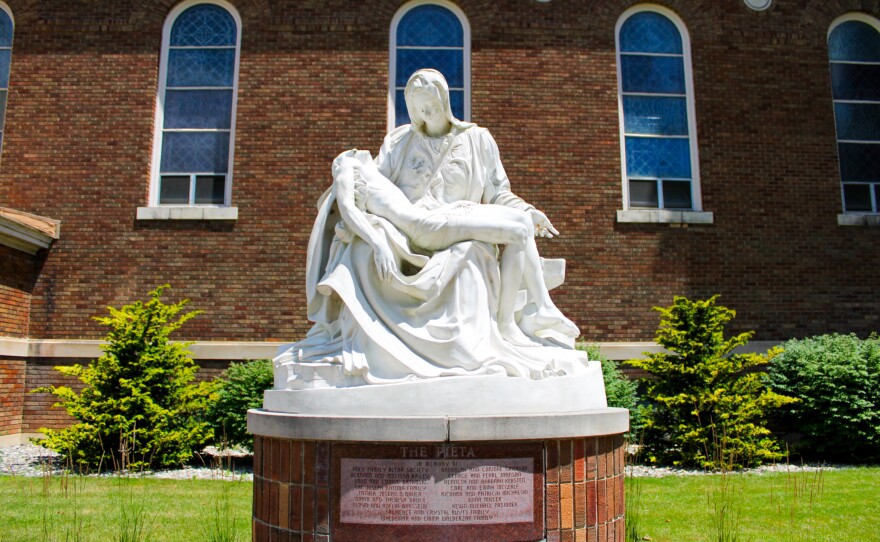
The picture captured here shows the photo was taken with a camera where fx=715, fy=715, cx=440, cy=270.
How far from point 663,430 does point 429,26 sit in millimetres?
7853

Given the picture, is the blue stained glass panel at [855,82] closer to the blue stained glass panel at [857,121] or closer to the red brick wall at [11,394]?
the blue stained glass panel at [857,121]

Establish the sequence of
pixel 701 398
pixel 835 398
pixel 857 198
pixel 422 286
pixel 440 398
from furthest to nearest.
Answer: pixel 857 198, pixel 835 398, pixel 701 398, pixel 422 286, pixel 440 398

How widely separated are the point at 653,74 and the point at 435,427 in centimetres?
1069

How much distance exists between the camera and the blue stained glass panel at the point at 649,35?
12.7 meters

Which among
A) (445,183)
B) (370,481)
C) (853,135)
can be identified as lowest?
(370,481)

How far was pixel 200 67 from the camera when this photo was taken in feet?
40.8

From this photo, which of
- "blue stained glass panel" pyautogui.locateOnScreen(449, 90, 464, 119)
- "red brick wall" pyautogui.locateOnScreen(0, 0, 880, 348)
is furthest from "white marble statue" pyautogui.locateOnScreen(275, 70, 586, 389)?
"blue stained glass panel" pyautogui.locateOnScreen(449, 90, 464, 119)

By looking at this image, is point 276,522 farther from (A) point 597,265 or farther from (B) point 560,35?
(B) point 560,35

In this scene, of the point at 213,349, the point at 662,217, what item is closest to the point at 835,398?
the point at 662,217

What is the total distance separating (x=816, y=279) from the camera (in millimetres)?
11766

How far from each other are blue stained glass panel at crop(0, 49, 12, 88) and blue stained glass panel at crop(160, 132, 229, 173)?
3.01 metres

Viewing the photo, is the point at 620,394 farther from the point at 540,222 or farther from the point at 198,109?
the point at 198,109

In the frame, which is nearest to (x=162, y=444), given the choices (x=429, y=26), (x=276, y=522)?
(x=276, y=522)

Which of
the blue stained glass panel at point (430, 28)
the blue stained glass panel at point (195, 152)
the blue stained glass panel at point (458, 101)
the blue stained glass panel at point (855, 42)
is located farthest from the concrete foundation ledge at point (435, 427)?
the blue stained glass panel at point (855, 42)
